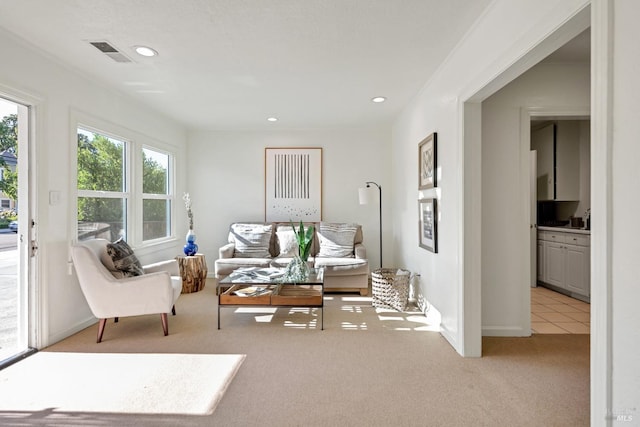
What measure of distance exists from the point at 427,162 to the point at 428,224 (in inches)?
24.8

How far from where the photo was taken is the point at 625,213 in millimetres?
1221

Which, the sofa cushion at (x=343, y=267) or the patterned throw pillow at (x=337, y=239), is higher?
the patterned throw pillow at (x=337, y=239)

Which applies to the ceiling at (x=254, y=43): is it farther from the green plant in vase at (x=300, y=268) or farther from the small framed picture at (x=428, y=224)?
the green plant in vase at (x=300, y=268)

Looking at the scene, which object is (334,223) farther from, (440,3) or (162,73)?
(440,3)

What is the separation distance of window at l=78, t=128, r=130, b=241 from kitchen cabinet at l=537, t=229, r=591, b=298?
217 inches

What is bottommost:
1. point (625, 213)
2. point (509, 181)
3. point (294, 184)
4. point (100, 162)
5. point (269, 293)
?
point (269, 293)

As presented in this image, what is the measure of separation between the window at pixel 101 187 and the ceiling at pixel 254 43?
66 centimetres

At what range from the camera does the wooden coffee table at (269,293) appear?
10.8ft

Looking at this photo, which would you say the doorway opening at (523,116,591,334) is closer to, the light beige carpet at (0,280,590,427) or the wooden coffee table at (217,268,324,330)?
the light beige carpet at (0,280,590,427)

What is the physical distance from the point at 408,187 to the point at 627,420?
338 centimetres

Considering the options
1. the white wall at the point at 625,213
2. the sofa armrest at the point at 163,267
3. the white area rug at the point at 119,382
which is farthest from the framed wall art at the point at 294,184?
the white wall at the point at 625,213

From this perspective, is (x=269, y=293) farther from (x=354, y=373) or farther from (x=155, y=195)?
(x=155, y=195)

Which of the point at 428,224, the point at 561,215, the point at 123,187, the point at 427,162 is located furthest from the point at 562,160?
the point at 123,187

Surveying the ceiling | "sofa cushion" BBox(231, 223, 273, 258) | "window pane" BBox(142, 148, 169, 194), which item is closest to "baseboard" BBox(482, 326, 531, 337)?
the ceiling
